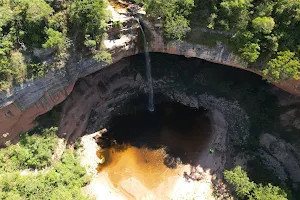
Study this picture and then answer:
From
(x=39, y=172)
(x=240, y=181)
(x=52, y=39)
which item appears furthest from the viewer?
(x=240, y=181)

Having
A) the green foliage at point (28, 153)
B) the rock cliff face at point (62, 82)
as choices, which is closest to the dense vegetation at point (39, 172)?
the green foliage at point (28, 153)

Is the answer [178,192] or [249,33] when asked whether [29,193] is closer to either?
[178,192]

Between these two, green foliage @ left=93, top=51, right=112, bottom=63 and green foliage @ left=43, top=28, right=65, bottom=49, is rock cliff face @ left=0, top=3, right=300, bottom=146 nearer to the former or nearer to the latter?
green foliage @ left=93, top=51, right=112, bottom=63

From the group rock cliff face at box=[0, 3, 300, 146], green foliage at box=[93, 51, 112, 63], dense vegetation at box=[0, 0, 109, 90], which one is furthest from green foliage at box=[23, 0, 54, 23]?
green foliage at box=[93, 51, 112, 63]

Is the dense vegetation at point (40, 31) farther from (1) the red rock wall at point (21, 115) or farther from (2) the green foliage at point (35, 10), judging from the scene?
(1) the red rock wall at point (21, 115)

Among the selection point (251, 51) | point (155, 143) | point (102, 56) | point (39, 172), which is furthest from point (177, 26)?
point (39, 172)

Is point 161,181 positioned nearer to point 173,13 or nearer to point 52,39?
point 173,13

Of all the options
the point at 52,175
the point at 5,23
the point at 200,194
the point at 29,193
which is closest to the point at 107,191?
the point at 52,175

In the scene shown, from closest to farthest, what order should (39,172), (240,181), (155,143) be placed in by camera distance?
(39,172), (240,181), (155,143)
